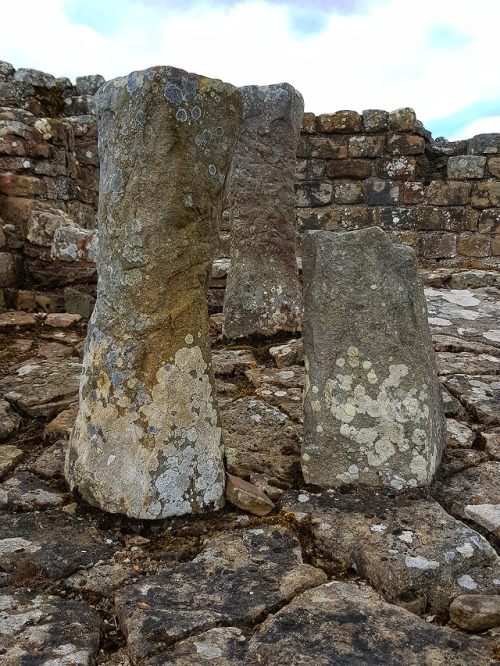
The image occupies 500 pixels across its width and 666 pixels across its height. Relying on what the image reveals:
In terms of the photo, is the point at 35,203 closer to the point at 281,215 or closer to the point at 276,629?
the point at 281,215

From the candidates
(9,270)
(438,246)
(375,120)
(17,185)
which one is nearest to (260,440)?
(9,270)

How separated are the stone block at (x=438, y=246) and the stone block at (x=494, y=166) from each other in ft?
2.77

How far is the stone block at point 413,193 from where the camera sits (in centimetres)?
785

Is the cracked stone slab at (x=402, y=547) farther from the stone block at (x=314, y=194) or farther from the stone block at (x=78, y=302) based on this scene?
the stone block at (x=314, y=194)

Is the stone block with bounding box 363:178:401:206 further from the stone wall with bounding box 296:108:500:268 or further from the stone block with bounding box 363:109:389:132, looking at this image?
the stone block with bounding box 363:109:389:132

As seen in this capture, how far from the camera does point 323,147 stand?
799cm

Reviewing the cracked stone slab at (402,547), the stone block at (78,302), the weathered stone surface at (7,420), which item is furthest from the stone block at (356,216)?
the cracked stone slab at (402,547)

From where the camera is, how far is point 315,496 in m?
2.54

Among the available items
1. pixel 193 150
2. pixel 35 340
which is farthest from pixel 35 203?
pixel 193 150

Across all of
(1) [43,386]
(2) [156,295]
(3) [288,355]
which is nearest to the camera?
(2) [156,295]

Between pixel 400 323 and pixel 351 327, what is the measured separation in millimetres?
197

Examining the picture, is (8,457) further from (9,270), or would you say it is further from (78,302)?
(9,270)

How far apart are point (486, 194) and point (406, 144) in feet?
3.73

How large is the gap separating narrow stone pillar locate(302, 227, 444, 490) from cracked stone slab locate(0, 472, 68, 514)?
3.39 feet
